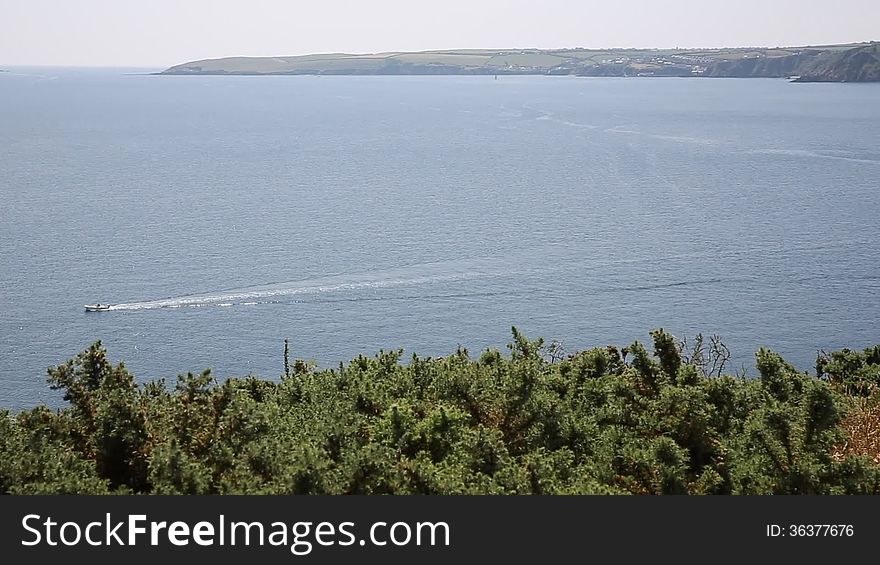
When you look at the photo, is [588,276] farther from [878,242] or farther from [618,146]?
[618,146]

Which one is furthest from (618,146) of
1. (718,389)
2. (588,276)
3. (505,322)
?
(718,389)

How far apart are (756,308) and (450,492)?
155 ft

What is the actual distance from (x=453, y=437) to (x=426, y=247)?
53.7 meters

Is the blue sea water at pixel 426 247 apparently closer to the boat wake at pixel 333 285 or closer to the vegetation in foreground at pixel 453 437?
the boat wake at pixel 333 285

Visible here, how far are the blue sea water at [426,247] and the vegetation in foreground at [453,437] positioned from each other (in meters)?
31.3

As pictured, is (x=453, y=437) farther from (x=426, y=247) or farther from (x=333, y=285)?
(x=426, y=247)

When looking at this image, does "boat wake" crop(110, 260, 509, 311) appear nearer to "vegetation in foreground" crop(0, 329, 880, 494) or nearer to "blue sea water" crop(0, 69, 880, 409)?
"blue sea water" crop(0, 69, 880, 409)

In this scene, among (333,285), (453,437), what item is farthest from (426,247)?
(453,437)

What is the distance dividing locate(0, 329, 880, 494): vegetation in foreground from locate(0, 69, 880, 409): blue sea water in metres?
31.3

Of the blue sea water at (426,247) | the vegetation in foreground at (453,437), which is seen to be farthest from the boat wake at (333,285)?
the vegetation in foreground at (453,437)

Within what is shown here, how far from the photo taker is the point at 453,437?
14477 mm

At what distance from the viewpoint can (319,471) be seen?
39.4 ft

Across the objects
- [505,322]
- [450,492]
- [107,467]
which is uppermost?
[450,492]

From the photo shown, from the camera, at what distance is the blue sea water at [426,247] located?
5169cm
